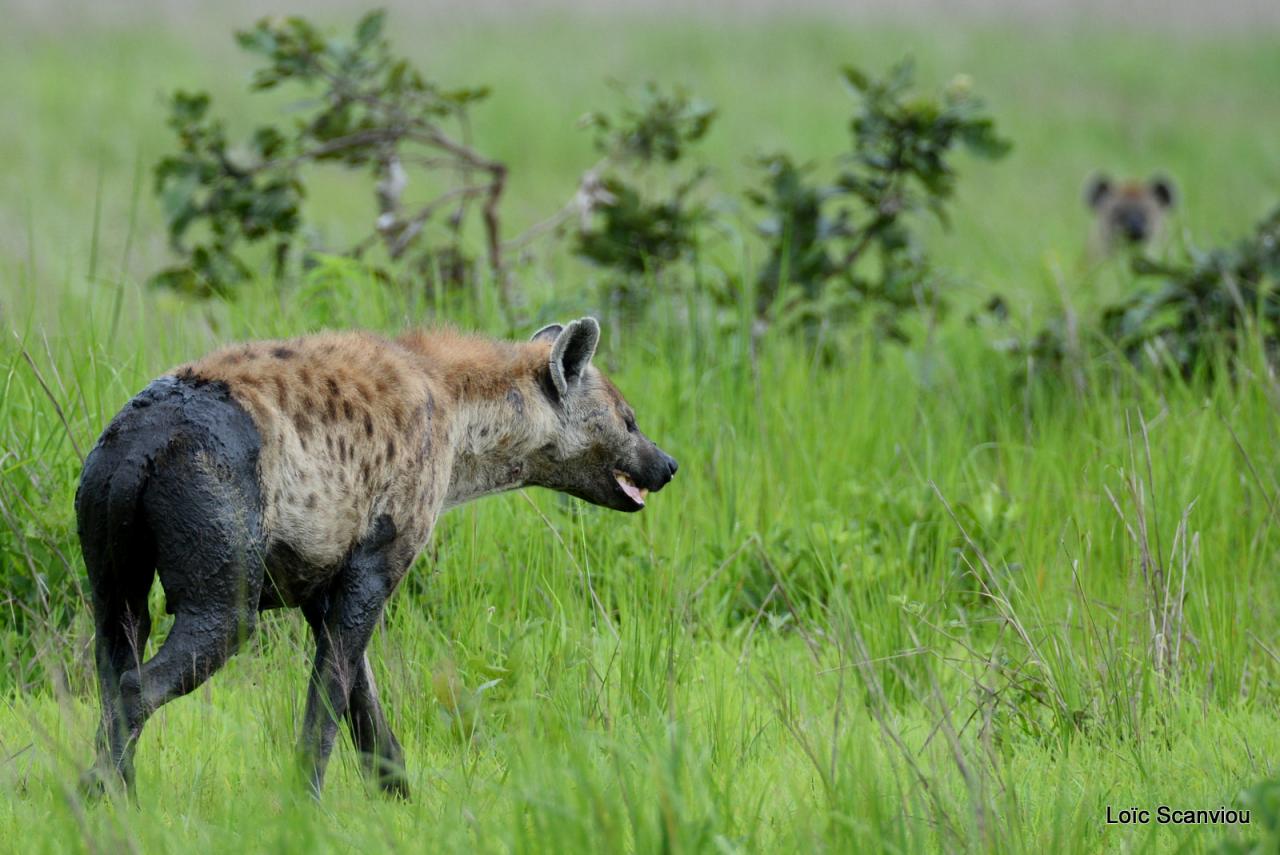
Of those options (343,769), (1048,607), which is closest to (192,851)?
(343,769)

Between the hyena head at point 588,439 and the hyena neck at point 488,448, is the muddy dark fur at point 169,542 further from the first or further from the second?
the hyena head at point 588,439

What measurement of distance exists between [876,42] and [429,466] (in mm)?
24069

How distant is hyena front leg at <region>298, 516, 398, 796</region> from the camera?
4.09m

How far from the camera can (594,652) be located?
4.78 m

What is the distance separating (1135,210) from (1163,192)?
390mm

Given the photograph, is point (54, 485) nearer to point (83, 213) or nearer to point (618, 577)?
point (618, 577)

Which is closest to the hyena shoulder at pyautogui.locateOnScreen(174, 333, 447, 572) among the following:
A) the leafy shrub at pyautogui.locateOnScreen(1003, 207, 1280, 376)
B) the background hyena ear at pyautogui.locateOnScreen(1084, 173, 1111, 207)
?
the leafy shrub at pyautogui.locateOnScreen(1003, 207, 1280, 376)

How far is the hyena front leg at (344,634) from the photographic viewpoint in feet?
13.4

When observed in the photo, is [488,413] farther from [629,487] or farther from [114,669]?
[114,669]

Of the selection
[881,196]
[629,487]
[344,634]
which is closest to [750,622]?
[629,487]

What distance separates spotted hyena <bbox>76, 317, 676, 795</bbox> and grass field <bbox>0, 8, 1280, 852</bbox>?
286mm

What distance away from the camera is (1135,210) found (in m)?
16.9

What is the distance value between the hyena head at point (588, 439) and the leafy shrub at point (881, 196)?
3.17 m

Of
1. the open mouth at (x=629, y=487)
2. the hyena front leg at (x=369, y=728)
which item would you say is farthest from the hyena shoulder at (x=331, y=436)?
the open mouth at (x=629, y=487)
